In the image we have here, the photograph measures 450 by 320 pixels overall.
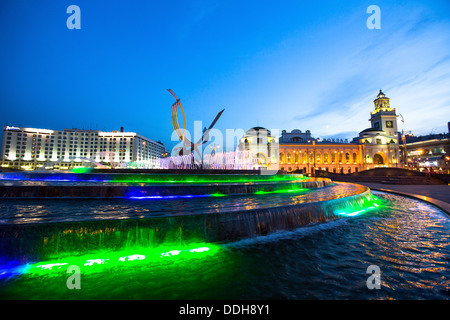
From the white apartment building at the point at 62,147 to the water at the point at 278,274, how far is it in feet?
269

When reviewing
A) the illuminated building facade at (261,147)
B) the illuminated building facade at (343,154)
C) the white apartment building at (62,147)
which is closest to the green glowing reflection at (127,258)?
the illuminated building facade at (261,147)

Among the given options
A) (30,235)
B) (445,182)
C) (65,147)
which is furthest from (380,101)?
(65,147)

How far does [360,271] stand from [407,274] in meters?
0.52

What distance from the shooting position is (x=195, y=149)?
20906 mm

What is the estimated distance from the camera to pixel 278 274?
256 cm

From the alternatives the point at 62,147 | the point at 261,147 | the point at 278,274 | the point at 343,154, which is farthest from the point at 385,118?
the point at 62,147

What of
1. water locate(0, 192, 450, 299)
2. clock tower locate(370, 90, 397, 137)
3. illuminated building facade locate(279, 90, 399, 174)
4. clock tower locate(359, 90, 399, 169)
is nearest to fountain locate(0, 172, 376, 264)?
water locate(0, 192, 450, 299)

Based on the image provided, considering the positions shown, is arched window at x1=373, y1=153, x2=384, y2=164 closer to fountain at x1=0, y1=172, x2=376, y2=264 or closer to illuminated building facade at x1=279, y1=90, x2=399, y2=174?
illuminated building facade at x1=279, y1=90, x2=399, y2=174

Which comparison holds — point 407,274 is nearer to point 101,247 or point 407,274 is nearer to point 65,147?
point 101,247

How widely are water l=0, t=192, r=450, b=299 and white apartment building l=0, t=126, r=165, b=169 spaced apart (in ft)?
269

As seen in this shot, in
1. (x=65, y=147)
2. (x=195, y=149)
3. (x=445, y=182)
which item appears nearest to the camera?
(x=445, y=182)

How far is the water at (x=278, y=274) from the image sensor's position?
6.99 ft

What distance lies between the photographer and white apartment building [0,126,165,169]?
3105 inches

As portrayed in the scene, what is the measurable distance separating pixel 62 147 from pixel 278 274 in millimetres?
105291
